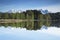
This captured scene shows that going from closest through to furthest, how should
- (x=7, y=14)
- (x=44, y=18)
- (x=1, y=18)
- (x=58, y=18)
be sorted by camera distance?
(x=1, y=18) → (x=7, y=14) → (x=58, y=18) → (x=44, y=18)

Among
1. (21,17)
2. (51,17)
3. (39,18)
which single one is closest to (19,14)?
(21,17)

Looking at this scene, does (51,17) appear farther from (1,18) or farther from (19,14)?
(1,18)

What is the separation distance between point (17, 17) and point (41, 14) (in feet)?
5.09

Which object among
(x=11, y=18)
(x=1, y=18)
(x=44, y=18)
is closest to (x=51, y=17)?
(x=44, y=18)

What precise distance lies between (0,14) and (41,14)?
2.55m

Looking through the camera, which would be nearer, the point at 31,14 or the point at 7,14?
the point at 7,14

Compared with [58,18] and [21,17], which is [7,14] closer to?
[21,17]

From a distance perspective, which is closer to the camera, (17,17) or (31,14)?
(17,17)

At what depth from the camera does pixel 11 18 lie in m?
8.80

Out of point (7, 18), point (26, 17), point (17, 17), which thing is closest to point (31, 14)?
point (26, 17)

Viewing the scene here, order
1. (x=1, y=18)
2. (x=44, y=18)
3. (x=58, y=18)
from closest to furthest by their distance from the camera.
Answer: (x=1, y=18)
(x=58, y=18)
(x=44, y=18)

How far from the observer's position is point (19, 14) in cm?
948

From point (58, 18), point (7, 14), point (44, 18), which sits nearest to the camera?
point (7, 14)

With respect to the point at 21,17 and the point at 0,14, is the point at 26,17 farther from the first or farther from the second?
the point at 0,14
